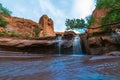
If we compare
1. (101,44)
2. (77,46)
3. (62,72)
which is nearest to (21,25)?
(77,46)

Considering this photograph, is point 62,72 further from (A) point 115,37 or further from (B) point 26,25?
(B) point 26,25

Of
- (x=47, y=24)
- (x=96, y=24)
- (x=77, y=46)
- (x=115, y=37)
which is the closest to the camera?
(x=115, y=37)

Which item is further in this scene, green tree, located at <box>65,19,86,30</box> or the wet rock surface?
green tree, located at <box>65,19,86,30</box>

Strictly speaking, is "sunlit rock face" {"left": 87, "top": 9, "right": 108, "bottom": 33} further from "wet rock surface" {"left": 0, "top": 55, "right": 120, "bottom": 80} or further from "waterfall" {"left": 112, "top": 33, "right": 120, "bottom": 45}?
"wet rock surface" {"left": 0, "top": 55, "right": 120, "bottom": 80}

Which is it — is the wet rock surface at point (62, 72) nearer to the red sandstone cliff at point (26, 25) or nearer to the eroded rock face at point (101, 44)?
the eroded rock face at point (101, 44)

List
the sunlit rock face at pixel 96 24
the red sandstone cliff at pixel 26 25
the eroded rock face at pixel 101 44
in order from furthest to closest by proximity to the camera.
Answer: the red sandstone cliff at pixel 26 25 < the eroded rock face at pixel 101 44 < the sunlit rock face at pixel 96 24

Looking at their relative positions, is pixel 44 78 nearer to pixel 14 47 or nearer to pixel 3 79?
pixel 3 79

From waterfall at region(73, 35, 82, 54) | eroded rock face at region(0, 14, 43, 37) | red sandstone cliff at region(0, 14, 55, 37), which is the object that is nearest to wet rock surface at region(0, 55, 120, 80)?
waterfall at region(73, 35, 82, 54)

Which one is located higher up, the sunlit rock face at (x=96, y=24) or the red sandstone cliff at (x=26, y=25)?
the red sandstone cliff at (x=26, y=25)

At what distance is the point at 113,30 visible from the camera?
20594mm

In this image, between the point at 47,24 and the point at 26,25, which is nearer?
the point at 26,25

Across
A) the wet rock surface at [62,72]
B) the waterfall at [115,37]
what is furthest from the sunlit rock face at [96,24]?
the wet rock surface at [62,72]

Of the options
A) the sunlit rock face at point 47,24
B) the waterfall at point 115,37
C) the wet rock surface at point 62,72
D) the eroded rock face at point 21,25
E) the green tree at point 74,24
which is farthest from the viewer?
the sunlit rock face at point 47,24

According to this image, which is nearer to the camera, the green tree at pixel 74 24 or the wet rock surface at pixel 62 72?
the wet rock surface at pixel 62 72
